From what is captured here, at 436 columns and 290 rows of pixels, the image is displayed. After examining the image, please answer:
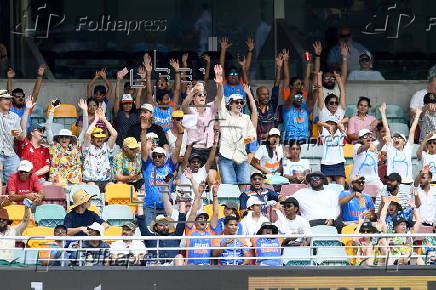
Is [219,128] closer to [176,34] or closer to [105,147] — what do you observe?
[105,147]

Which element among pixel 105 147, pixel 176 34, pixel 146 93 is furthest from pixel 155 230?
pixel 176 34

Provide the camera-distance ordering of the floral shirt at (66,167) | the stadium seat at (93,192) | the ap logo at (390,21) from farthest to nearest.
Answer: the ap logo at (390,21) < the floral shirt at (66,167) < the stadium seat at (93,192)

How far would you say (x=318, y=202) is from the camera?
75.6ft

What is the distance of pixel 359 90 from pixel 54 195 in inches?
231

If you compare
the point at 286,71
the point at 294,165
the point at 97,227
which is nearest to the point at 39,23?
the point at 286,71

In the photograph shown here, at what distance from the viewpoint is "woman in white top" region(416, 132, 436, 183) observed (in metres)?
24.4

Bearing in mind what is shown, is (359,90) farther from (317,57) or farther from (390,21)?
(390,21)

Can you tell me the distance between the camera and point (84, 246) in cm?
2122

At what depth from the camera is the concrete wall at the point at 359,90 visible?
26.5m

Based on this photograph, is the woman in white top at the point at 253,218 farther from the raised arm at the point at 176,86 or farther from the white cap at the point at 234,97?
the raised arm at the point at 176,86

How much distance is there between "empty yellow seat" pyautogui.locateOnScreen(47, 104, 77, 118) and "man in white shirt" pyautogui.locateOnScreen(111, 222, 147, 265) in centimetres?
429

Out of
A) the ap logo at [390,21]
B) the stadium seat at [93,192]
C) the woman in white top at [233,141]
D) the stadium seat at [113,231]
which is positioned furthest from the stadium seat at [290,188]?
the ap logo at [390,21]

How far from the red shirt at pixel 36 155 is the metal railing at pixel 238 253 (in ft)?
8.60

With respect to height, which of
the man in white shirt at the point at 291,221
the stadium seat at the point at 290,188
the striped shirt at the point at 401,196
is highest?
the stadium seat at the point at 290,188
